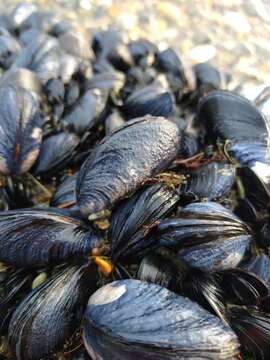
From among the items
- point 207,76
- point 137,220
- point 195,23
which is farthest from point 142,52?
point 137,220

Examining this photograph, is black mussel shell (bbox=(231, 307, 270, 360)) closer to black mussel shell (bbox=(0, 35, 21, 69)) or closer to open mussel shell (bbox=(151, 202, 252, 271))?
open mussel shell (bbox=(151, 202, 252, 271))

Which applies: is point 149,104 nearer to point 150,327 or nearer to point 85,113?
point 85,113


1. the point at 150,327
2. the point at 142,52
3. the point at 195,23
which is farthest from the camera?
the point at 195,23

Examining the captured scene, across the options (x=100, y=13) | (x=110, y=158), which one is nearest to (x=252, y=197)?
(x=110, y=158)

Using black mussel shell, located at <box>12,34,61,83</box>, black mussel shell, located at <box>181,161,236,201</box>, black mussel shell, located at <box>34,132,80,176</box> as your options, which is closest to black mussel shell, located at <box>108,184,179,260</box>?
black mussel shell, located at <box>181,161,236,201</box>

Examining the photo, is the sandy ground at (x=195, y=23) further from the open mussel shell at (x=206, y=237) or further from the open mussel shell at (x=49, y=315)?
the open mussel shell at (x=49, y=315)

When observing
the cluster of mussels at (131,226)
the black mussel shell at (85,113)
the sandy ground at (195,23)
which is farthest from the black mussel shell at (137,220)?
the sandy ground at (195,23)
